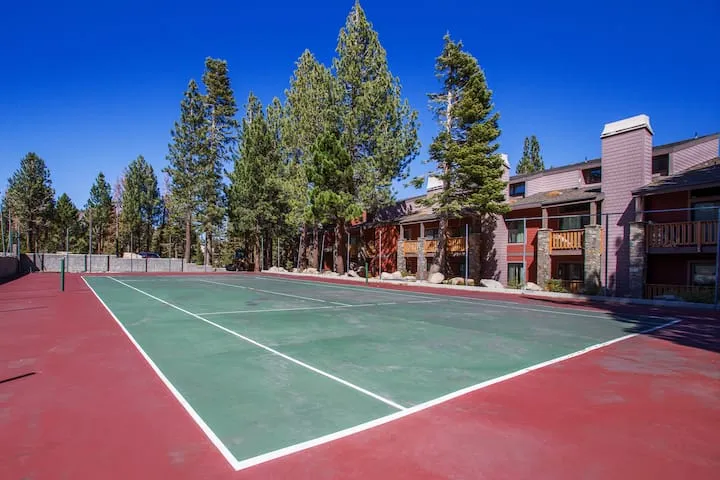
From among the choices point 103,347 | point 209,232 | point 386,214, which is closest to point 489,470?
point 103,347

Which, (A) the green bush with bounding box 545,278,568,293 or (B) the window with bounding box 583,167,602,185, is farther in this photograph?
(B) the window with bounding box 583,167,602,185

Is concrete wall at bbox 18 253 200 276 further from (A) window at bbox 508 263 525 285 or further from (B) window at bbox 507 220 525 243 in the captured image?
(B) window at bbox 507 220 525 243

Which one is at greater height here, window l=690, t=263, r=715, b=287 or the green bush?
window l=690, t=263, r=715, b=287

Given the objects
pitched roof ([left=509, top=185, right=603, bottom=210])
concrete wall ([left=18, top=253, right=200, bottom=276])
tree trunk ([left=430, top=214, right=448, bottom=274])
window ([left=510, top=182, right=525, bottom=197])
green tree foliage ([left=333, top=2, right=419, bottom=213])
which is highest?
green tree foliage ([left=333, top=2, right=419, bottom=213])

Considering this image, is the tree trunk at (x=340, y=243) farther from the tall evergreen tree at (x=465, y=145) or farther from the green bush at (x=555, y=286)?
the green bush at (x=555, y=286)

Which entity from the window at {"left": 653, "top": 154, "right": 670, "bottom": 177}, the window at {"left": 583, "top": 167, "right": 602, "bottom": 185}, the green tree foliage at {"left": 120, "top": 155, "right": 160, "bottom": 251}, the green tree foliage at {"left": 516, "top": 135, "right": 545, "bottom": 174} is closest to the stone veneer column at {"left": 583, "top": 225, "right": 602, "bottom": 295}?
the window at {"left": 653, "top": 154, "right": 670, "bottom": 177}

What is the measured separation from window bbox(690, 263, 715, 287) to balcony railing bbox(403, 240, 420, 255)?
17352 mm

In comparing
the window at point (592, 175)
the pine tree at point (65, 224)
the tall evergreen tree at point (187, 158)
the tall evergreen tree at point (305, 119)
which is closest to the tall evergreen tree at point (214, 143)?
the tall evergreen tree at point (187, 158)

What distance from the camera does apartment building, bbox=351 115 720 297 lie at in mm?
19141

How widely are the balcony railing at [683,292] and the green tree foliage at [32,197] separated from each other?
65.4 meters

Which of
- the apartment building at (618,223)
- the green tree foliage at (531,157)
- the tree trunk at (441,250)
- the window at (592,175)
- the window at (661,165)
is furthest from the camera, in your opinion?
the green tree foliage at (531,157)

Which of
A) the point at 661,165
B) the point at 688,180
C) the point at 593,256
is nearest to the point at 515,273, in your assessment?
the point at 593,256

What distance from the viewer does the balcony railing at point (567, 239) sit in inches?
897

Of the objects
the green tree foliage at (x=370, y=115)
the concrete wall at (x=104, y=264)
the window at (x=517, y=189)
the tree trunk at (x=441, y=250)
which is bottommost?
the concrete wall at (x=104, y=264)
